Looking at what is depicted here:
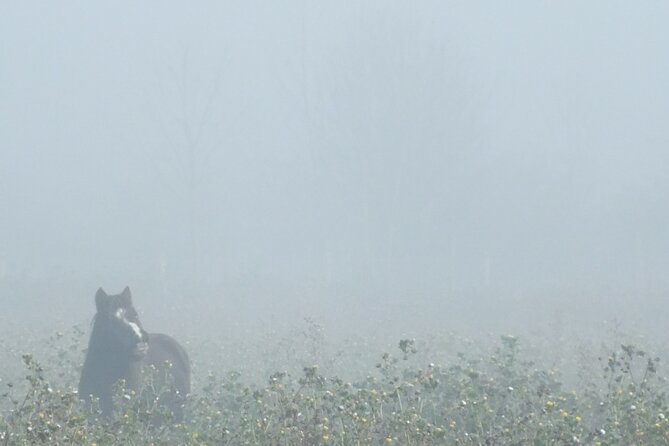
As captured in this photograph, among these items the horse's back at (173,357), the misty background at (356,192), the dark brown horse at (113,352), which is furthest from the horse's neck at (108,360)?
the misty background at (356,192)

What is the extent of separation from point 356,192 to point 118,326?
35442mm

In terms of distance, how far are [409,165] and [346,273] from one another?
336 inches

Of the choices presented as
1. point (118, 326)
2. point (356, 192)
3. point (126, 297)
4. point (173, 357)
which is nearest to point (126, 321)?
point (118, 326)

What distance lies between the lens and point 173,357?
12406 mm

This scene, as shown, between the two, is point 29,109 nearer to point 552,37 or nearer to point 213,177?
point 213,177

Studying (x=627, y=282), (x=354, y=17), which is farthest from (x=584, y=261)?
(x=354, y=17)

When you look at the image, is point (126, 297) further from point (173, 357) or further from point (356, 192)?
point (356, 192)

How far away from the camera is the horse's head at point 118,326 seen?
11.3 metres

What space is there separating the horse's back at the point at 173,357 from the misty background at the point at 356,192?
13284 millimetres

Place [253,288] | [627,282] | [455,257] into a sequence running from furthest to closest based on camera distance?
[455,257]
[627,282]
[253,288]

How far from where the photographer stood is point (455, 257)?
170ft

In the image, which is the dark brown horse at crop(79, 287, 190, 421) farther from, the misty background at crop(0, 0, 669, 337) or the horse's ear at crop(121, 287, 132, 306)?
the misty background at crop(0, 0, 669, 337)

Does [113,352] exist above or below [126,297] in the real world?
below

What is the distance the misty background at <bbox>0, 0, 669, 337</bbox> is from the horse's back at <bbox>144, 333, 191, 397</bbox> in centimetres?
1328
